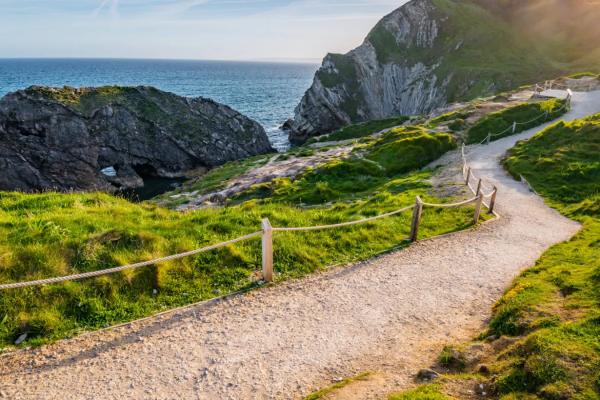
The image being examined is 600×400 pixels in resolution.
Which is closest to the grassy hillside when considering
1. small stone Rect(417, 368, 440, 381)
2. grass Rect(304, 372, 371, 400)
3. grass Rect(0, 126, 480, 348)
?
small stone Rect(417, 368, 440, 381)

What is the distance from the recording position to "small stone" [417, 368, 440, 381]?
7743mm

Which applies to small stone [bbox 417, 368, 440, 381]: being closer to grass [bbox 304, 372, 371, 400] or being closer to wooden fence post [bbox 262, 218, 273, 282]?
grass [bbox 304, 372, 371, 400]

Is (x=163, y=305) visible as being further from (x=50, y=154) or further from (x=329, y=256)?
(x=50, y=154)

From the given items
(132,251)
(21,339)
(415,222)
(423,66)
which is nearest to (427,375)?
(415,222)

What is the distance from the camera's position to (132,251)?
1152 cm

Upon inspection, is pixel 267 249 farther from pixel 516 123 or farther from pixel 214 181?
pixel 516 123

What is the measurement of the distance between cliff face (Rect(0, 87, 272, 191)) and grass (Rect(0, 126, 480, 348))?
35473 mm

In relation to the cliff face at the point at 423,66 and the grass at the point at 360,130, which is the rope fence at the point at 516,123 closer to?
the grass at the point at 360,130

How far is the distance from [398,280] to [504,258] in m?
5.11

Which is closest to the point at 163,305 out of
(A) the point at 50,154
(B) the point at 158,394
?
(B) the point at 158,394

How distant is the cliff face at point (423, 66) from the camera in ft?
279

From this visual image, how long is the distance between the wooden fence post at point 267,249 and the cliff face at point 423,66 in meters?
74.2

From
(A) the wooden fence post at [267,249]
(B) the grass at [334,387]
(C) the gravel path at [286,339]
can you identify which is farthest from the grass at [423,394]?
(A) the wooden fence post at [267,249]

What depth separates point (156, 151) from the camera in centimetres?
5762
